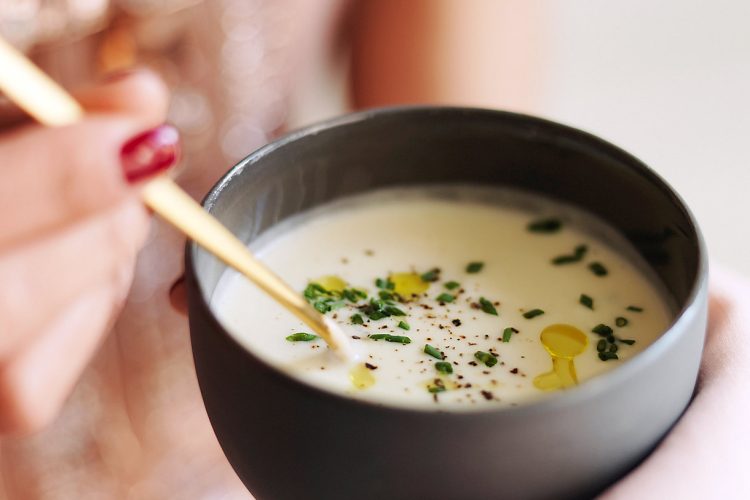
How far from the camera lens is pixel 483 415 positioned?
A: 0.37m

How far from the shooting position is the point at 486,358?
1.65 feet

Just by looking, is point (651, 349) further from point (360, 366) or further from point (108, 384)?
point (108, 384)

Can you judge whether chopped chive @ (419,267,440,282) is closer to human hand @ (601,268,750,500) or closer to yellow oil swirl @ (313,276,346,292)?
yellow oil swirl @ (313,276,346,292)

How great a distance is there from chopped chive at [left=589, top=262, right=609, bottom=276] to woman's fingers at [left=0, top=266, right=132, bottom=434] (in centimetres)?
32

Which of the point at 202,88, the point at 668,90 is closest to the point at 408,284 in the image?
the point at 202,88

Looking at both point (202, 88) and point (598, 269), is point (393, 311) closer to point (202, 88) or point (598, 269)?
point (598, 269)

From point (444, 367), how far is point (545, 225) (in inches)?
7.9

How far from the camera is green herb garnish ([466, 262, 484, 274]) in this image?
0.61 meters

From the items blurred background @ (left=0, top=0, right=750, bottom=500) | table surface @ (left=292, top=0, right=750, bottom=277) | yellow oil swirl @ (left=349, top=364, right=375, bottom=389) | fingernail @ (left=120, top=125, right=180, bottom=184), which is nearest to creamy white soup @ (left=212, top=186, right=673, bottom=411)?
yellow oil swirl @ (left=349, top=364, right=375, bottom=389)

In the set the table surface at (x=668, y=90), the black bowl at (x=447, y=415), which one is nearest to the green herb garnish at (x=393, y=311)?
the black bowl at (x=447, y=415)

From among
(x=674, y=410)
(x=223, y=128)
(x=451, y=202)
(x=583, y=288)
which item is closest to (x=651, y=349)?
(x=674, y=410)

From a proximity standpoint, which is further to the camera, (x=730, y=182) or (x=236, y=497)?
(x=730, y=182)

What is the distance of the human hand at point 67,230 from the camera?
43 centimetres

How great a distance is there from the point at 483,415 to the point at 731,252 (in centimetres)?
99
